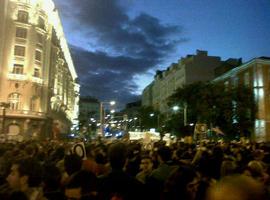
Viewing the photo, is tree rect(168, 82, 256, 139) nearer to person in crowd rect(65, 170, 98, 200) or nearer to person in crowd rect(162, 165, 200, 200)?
person in crowd rect(65, 170, 98, 200)

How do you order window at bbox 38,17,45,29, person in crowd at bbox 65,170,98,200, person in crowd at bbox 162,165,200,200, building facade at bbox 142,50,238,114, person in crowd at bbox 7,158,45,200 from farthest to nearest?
building facade at bbox 142,50,238,114 → window at bbox 38,17,45,29 → person in crowd at bbox 7,158,45,200 → person in crowd at bbox 65,170,98,200 → person in crowd at bbox 162,165,200,200

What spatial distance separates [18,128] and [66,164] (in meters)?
50.6

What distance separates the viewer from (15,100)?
54.5 meters

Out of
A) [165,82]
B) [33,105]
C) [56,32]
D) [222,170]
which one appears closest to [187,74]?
[165,82]

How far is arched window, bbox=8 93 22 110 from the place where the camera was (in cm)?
5419

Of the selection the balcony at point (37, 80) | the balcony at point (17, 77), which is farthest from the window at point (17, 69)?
the balcony at point (37, 80)

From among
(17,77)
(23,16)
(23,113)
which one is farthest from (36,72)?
(23,16)

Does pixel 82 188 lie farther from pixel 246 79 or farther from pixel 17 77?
pixel 17 77

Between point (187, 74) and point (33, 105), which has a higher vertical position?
point (187, 74)

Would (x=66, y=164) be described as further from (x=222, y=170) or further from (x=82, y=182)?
(x=222, y=170)

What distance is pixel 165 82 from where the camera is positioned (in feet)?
339

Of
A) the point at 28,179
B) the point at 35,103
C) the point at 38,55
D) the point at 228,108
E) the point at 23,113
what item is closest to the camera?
the point at 28,179

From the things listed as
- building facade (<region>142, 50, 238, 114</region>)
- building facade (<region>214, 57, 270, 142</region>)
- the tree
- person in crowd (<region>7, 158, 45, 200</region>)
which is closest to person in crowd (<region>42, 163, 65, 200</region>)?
person in crowd (<region>7, 158, 45, 200</region>)

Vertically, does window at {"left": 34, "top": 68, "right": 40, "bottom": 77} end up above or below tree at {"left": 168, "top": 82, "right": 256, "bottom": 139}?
above
